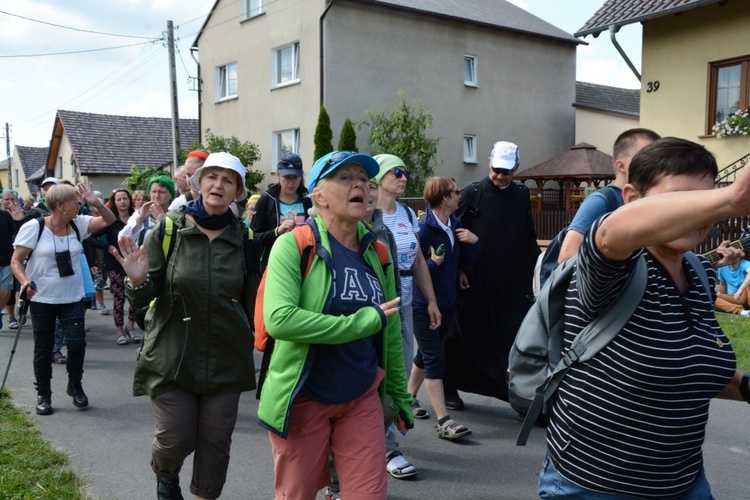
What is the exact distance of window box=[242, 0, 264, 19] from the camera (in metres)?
25.8

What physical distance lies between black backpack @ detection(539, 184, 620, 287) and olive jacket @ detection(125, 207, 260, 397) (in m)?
1.62

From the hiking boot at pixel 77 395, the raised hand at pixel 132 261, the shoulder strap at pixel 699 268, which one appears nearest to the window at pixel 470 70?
the hiking boot at pixel 77 395

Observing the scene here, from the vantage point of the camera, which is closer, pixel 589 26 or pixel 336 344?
pixel 336 344

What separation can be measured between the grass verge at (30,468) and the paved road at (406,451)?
10 cm

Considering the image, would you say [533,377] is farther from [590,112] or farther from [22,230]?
[590,112]

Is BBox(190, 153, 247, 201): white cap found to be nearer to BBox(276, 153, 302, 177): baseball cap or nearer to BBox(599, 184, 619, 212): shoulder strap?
BBox(599, 184, 619, 212): shoulder strap

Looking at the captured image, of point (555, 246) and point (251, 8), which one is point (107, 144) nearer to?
point (251, 8)

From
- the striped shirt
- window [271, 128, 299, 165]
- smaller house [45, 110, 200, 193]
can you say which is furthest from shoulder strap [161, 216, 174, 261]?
smaller house [45, 110, 200, 193]

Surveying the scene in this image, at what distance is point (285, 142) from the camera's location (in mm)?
25031

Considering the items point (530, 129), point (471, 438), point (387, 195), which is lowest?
point (471, 438)

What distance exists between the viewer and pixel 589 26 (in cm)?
1588

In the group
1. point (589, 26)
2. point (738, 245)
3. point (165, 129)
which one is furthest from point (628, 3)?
point (165, 129)

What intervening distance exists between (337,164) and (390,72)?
21793mm

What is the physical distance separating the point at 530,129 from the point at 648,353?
26.9m
